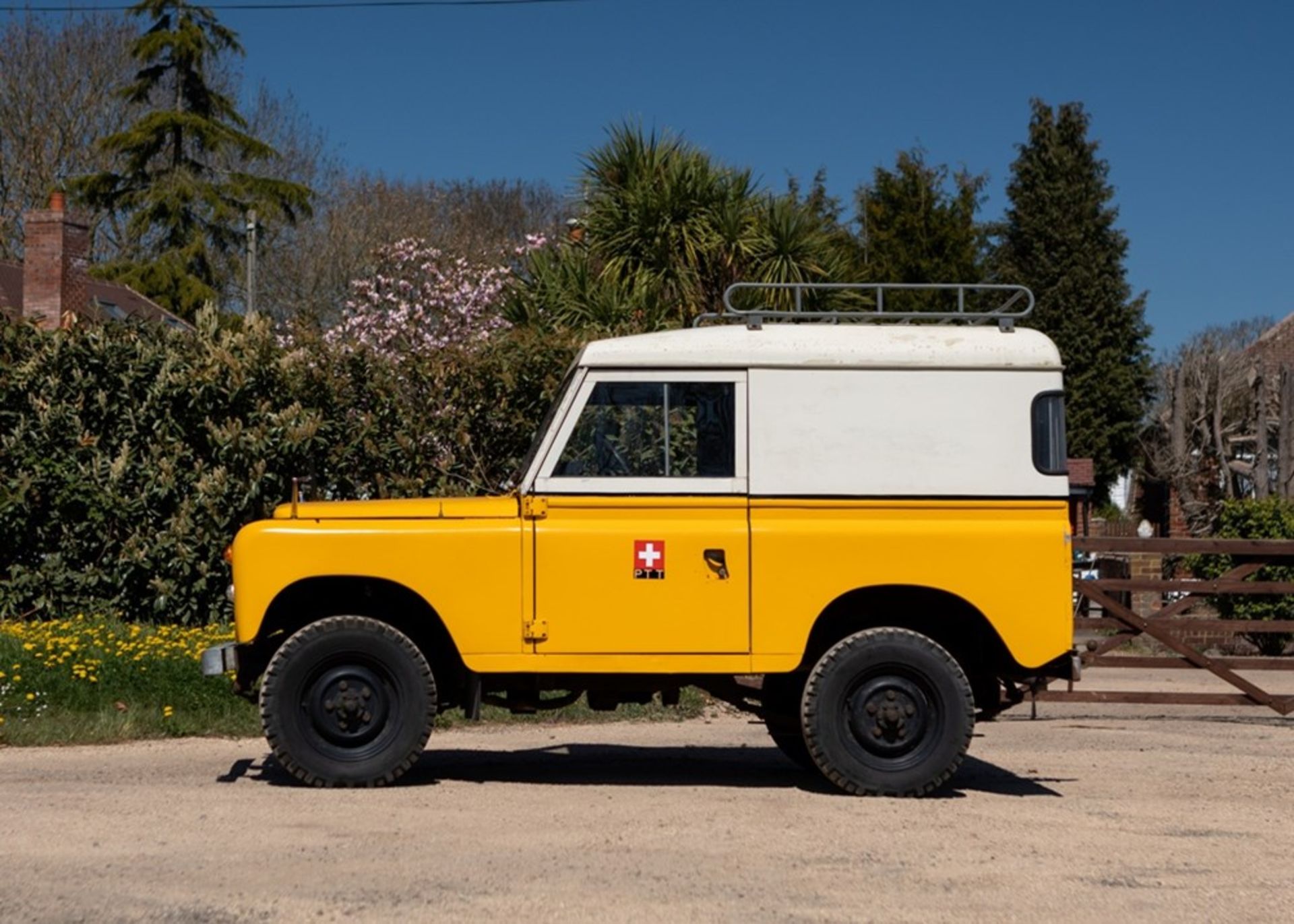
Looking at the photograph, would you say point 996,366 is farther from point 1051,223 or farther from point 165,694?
point 1051,223

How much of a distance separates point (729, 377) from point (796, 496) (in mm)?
715

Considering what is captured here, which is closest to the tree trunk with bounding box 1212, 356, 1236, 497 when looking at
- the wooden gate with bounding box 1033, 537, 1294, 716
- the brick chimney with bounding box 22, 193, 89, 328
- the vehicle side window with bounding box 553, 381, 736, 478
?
the brick chimney with bounding box 22, 193, 89, 328

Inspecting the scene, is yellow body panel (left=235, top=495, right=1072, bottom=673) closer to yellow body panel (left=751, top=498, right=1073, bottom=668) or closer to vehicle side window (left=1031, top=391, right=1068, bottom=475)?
yellow body panel (left=751, top=498, right=1073, bottom=668)

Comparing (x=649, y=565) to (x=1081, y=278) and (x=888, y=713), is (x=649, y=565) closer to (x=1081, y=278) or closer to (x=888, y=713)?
(x=888, y=713)

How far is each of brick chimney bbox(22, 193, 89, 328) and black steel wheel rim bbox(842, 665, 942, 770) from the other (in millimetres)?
25744

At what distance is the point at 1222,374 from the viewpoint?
145 feet

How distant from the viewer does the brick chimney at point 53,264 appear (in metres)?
31.8

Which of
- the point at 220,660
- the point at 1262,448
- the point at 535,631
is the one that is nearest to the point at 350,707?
the point at 220,660

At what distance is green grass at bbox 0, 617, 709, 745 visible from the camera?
36.3ft

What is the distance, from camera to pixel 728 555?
8789 millimetres

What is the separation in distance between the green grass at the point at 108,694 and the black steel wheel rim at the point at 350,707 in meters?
2.72

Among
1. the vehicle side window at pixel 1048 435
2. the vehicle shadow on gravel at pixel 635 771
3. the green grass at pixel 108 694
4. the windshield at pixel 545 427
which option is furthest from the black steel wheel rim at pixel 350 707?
the vehicle side window at pixel 1048 435

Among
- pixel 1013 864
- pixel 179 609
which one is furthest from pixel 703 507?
pixel 179 609

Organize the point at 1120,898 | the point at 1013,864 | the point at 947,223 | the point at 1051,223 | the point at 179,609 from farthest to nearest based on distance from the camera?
the point at 1051,223 → the point at 947,223 → the point at 179,609 → the point at 1013,864 → the point at 1120,898
